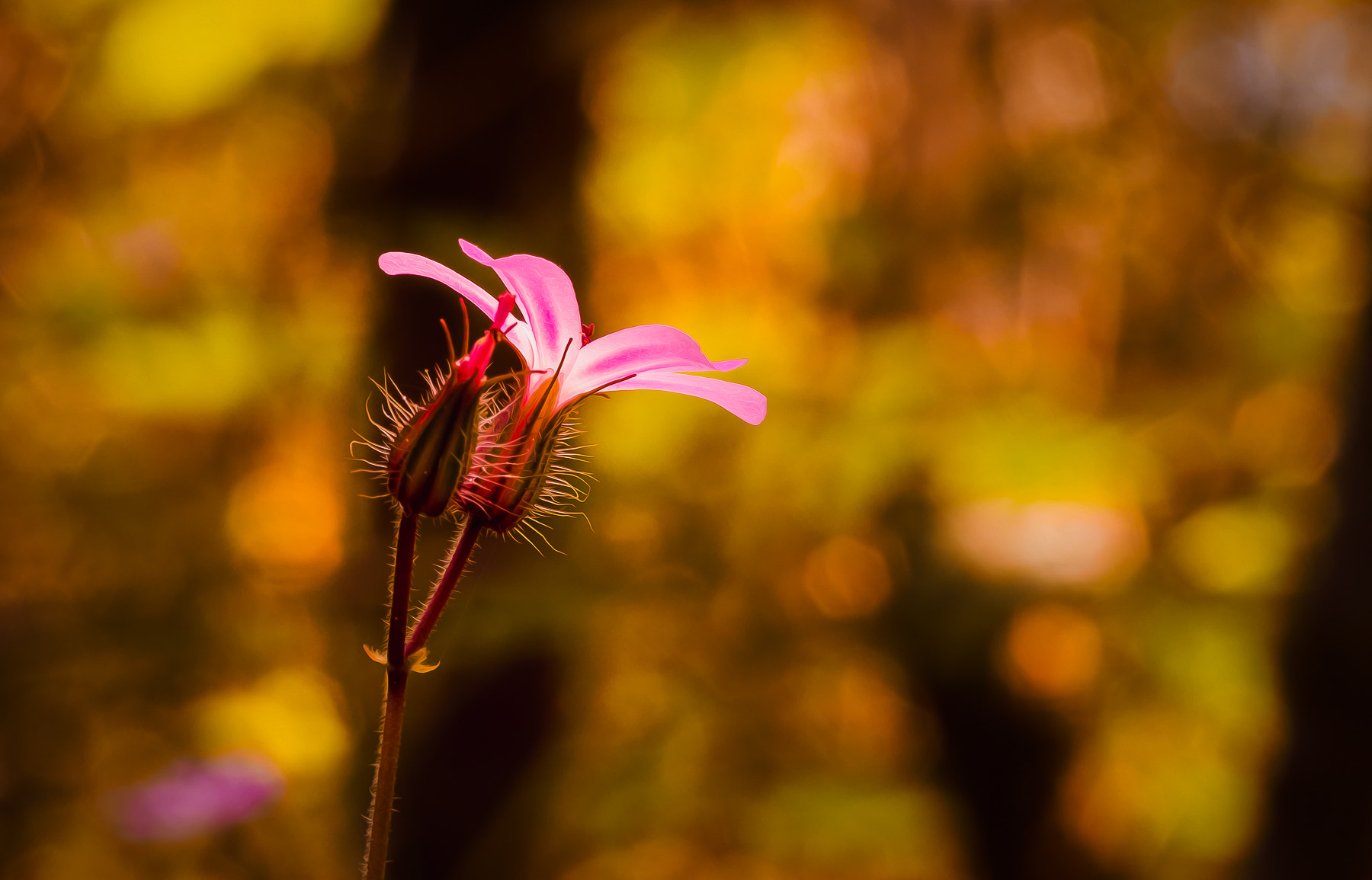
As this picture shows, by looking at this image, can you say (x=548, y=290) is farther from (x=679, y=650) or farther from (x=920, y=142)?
(x=920, y=142)

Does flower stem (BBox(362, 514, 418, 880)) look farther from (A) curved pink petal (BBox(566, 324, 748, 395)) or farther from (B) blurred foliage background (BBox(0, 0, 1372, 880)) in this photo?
(B) blurred foliage background (BBox(0, 0, 1372, 880))

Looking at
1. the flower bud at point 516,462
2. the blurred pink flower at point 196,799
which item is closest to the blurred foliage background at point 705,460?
the blurred pink flower at point 196,799

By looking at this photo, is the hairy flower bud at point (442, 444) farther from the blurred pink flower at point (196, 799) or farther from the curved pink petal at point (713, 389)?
the blurred pink flower at point (196, 799)

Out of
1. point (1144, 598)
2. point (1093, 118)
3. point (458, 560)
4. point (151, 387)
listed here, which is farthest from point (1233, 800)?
point (151, 387)

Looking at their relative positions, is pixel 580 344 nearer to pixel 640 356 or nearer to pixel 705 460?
pixel 640 356

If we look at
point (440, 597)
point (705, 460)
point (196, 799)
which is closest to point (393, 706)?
point (440, 597)
